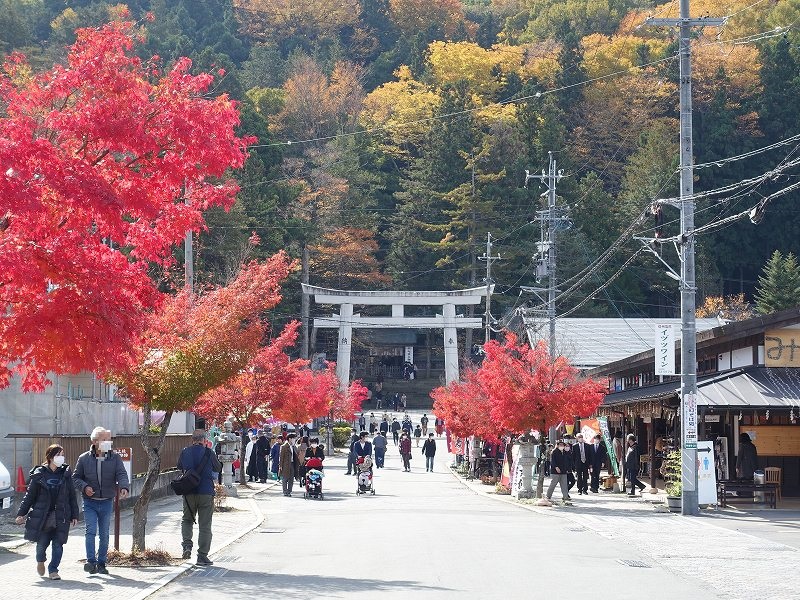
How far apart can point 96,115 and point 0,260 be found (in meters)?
2.45

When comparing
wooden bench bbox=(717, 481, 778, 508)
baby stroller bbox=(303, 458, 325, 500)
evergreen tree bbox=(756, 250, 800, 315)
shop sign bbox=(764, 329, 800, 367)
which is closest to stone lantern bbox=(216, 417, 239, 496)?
baby stroller bbox=(303, 458, 325, 500)

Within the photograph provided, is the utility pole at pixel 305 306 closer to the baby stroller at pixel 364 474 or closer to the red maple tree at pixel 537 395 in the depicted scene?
the baby stroller at pixel 364 474

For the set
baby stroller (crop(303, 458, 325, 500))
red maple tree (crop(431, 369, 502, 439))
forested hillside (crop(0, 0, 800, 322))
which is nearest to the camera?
baby stroller (crop(303, 458, 325, 500))

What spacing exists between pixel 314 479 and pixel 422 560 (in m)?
15.3

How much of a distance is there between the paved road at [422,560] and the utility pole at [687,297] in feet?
11.1

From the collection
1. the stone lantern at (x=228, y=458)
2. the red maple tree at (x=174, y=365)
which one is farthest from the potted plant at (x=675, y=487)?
the red maple tree at (x=174, y=365)

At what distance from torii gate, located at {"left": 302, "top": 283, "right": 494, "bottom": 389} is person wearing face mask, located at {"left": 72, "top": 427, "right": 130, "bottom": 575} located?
202 ft

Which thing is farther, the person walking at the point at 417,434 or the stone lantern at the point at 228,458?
the person walking at the point at 417,434

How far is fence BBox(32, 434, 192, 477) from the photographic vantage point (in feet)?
79.7

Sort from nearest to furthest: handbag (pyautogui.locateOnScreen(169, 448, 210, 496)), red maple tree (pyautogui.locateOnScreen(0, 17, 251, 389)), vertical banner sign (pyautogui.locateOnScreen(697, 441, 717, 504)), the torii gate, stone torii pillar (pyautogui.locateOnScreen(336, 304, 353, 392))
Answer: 1. red maple tree (pyautogui.locateOnScreen(0, 17, 251, 389))
2. handbag (pyautogui.locateOnScreen(169, 448, 210, 496))
3. vertical banner sign (pyautogui.locateOnScreen(697, 441, 717, 504))
4. the torii gate
5. stone torii pillar (pyautogui.locateOnScreen(336, 304, 353, 392))

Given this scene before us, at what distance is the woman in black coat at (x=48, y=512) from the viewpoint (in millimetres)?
13625

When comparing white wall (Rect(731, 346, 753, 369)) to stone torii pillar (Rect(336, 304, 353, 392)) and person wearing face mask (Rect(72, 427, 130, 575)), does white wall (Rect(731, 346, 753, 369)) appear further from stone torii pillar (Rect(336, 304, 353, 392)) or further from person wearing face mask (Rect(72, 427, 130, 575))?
stone torii pillar (Rect(336, 304, 353, 392))

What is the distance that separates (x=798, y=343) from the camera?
2964cm

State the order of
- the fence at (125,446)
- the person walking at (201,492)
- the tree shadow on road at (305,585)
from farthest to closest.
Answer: the fence at (125,446) < the person walking at (201,492) < the tree shadow on road at (305,585)
